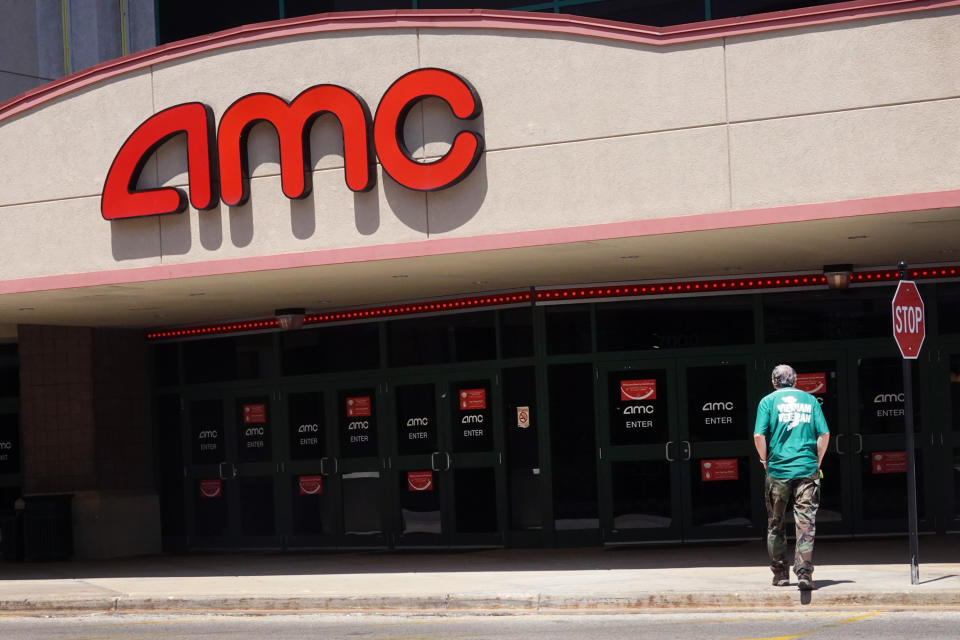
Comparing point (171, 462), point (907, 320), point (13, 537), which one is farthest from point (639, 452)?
point (13, 537)

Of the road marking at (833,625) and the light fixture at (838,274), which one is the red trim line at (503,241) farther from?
the light fixture at (838,274)

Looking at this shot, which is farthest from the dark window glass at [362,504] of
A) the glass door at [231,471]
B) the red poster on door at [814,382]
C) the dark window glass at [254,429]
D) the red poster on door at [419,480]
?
the red poster on door at [814,382]

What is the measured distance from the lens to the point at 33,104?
16.9 meters

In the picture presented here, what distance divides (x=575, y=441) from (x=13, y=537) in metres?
8.85

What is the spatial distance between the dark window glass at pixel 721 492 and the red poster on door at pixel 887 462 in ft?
5.27

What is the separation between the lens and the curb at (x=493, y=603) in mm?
11617

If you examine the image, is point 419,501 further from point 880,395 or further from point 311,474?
point 880,395

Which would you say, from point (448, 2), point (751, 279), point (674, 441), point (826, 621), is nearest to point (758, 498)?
point (674, 441)

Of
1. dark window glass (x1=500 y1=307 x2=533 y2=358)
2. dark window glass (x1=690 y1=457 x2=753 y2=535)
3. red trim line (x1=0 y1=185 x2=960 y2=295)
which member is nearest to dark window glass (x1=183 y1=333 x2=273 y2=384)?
dark window glass (x1=500 y1=307 x2=533 y2=358)

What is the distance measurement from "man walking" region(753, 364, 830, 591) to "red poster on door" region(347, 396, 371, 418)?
9.13m

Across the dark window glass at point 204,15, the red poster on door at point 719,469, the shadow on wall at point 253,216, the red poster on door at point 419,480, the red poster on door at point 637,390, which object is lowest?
the red poster on door at point 419,480

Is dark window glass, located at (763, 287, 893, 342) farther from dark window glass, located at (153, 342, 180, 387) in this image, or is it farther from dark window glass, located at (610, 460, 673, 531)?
dark window glass, located at (153, 342, 180, 387)

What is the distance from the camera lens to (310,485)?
20.9 metres

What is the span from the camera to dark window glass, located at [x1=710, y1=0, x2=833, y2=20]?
63.6 feet
